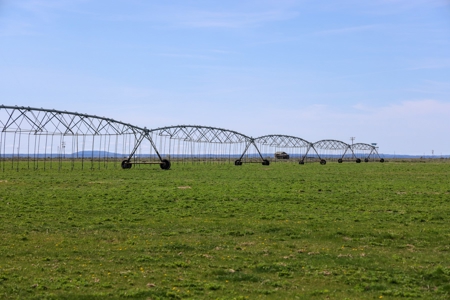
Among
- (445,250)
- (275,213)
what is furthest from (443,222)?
(275,213)

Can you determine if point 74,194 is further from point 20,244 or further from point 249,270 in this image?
point 249,270

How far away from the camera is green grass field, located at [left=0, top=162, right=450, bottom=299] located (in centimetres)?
923

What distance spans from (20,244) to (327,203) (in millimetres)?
13452

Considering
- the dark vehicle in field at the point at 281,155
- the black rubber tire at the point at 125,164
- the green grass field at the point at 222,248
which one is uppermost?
the dark vehicle in field at the point at 281,155

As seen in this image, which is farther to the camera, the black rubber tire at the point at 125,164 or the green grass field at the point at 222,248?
the black rubber tire at the point at 125,164

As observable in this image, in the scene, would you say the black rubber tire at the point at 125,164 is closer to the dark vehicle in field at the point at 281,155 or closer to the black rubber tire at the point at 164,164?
the black rubber tire at the point at 164,164

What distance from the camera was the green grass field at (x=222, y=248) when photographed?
30.3 feet

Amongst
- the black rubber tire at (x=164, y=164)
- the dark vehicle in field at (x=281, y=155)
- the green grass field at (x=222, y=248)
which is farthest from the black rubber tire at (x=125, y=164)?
the dark vehicle in field at (x=281, y=155)

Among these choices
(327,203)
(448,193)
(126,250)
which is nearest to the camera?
(126,250)

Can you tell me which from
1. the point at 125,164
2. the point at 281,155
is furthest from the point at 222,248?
the point at 281,155

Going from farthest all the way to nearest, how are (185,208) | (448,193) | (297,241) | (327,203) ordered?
(448,193), (327,203), (185,208), (297,241)

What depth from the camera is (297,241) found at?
13.7 meters

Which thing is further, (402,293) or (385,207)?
(385,207)

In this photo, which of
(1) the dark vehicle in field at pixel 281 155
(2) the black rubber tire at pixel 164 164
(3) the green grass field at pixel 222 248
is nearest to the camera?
(3) the green grass field at pixel 222 248
